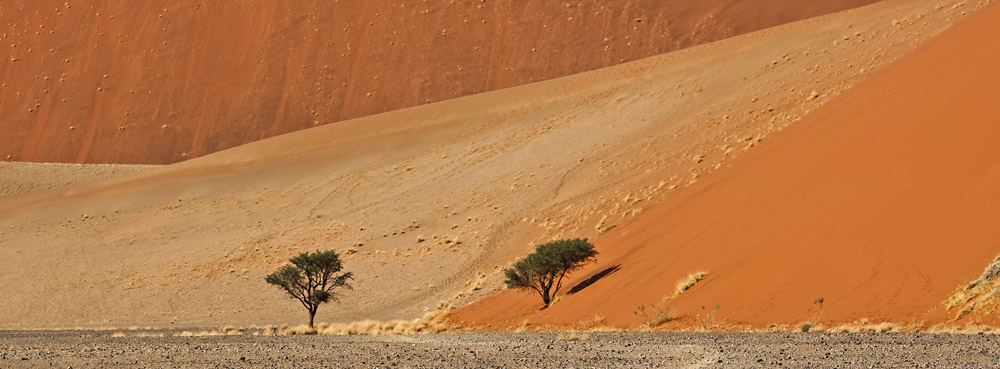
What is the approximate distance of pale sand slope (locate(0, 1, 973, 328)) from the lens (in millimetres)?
35031

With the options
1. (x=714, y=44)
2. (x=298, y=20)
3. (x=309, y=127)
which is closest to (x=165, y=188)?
(x=309, y=127)

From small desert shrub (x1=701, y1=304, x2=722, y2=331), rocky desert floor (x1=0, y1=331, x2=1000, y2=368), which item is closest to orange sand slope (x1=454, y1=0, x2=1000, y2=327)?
small desert shrub (x1=701, y1=304, x2=722, y2=331)

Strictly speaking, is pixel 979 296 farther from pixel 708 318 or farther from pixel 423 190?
pixel 423 190

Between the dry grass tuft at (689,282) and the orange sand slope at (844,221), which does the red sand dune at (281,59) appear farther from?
the dry grass tuft at (689,282)

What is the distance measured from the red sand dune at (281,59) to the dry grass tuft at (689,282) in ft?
99.9

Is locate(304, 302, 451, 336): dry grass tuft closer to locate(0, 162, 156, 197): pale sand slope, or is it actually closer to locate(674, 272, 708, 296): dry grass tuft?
locate(674, 272, 708, 296): dry grass tuft

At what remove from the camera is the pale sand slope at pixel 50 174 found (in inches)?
1937

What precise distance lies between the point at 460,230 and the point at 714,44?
54.6 feet

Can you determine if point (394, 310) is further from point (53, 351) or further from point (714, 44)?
point (714, 44)

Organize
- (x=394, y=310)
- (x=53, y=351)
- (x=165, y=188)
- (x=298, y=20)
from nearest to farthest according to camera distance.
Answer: (x=53, y=351) → (x=394, y=310) → (x=165, y=188) → (x=298, y=20)

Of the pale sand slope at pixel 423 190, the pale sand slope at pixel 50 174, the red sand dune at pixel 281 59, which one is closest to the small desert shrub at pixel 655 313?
the pale sand slope at pixel 423 190

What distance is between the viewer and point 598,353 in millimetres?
13555

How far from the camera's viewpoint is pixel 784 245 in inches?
813

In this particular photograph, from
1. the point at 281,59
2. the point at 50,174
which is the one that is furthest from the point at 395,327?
the point at 281,59
